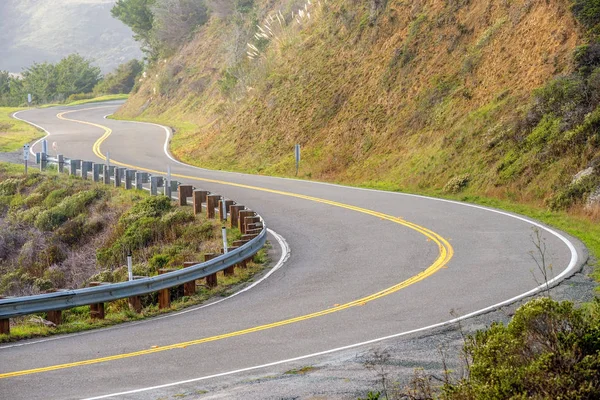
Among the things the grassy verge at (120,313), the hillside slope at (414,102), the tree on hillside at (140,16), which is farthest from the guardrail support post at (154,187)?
the tree on hillside at (140,16)

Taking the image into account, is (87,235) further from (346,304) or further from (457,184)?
(346,304)

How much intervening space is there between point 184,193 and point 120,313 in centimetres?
1118

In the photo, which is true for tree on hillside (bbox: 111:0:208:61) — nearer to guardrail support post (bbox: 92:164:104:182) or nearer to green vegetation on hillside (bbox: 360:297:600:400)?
guardrail support post (bbox: 92:164:104:182)

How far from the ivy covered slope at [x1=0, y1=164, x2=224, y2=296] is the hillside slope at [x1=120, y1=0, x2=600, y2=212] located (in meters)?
8.22

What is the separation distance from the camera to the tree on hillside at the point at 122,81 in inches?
3708

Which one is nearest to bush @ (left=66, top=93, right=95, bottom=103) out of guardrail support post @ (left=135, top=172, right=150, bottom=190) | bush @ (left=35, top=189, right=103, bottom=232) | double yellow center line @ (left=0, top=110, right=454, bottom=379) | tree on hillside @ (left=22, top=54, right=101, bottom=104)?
tree on hillside @ (left=22, top=54, right=101, bottom=104)

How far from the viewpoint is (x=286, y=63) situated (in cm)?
4259

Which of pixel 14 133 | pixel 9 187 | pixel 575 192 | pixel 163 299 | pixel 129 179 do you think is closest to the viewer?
pixel 163 299

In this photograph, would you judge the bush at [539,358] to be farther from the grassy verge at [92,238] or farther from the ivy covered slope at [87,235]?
the ivy covered slope at [87,235]

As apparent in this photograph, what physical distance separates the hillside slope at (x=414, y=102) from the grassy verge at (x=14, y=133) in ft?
27.3

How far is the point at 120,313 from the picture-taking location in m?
13.7

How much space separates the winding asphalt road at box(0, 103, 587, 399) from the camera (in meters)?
10.0

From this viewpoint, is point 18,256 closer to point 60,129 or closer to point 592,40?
point 592,40

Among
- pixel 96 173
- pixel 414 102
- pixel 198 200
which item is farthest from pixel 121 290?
pixel 414 102
